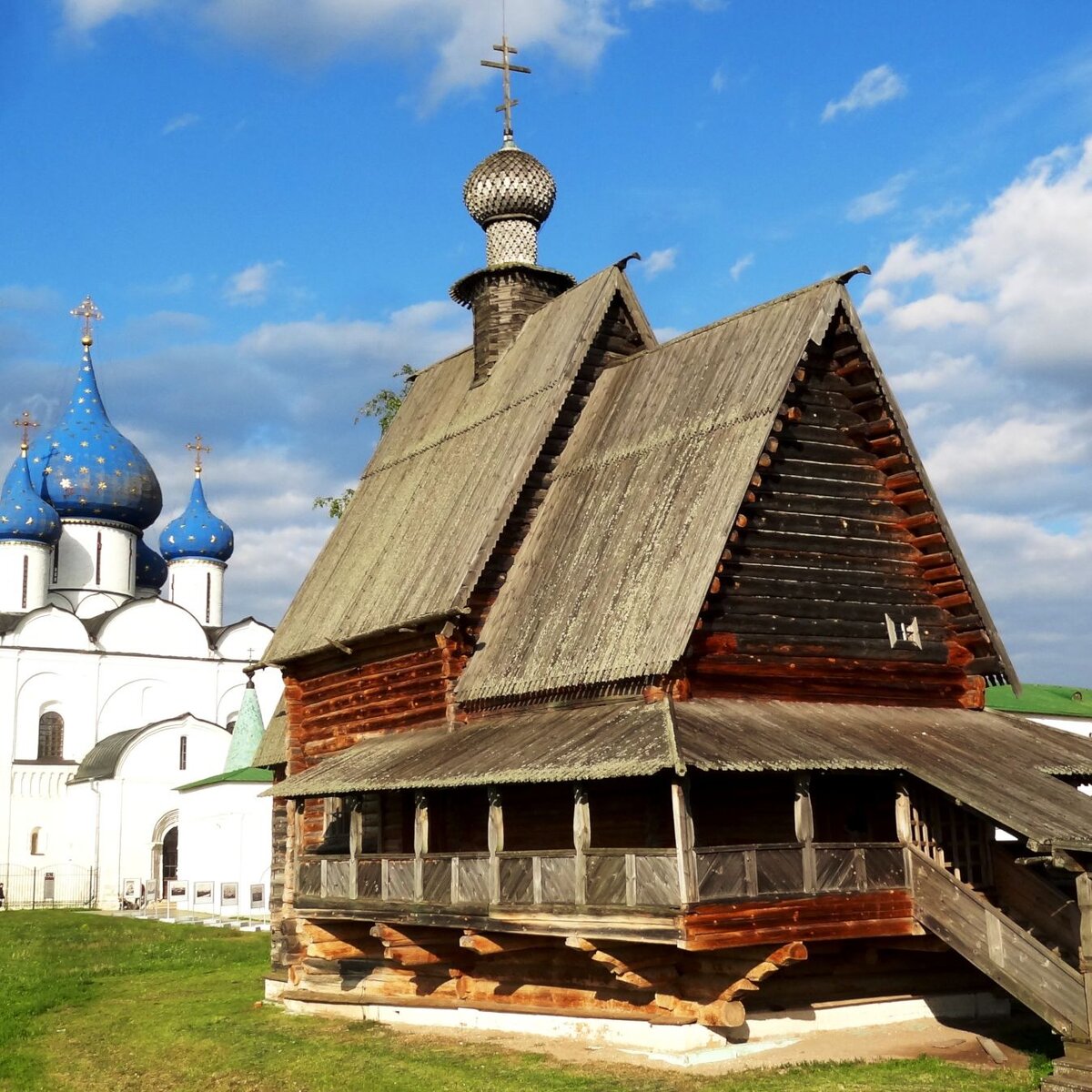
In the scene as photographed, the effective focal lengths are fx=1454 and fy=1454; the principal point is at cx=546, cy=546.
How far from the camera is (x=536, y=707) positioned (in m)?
16.2

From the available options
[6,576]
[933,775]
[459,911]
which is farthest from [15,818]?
[933,775]

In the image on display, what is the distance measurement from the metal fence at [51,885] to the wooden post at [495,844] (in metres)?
37.4

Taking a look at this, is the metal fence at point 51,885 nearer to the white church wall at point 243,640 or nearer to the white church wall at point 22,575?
the white church wall at point 22,575

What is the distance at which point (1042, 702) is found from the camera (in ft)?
115

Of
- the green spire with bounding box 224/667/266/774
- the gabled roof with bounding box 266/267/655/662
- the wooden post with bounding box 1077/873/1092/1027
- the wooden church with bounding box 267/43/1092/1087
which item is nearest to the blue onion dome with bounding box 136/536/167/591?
the green spire with bounding box 224/667/266/774

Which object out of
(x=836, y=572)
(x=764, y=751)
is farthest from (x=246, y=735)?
(x=764, y=751)

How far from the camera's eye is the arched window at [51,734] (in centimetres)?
5134

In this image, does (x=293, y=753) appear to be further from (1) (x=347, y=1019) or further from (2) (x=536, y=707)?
(2) (x=536, y=707)

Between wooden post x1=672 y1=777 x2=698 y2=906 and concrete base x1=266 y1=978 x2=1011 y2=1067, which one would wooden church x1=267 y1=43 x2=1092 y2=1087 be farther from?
concrete base x1=266 y1=978 x2=1011 y2=1067

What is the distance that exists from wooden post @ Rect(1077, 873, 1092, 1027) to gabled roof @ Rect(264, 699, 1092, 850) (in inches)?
13.9

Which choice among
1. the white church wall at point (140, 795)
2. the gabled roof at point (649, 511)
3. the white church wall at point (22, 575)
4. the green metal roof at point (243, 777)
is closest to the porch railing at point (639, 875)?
the gabled roof at point (649, 511)

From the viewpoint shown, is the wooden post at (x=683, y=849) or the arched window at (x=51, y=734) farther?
the arched window at (x=51, y=734)

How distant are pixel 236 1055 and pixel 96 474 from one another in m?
40.9

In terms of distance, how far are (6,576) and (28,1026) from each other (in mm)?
34898
